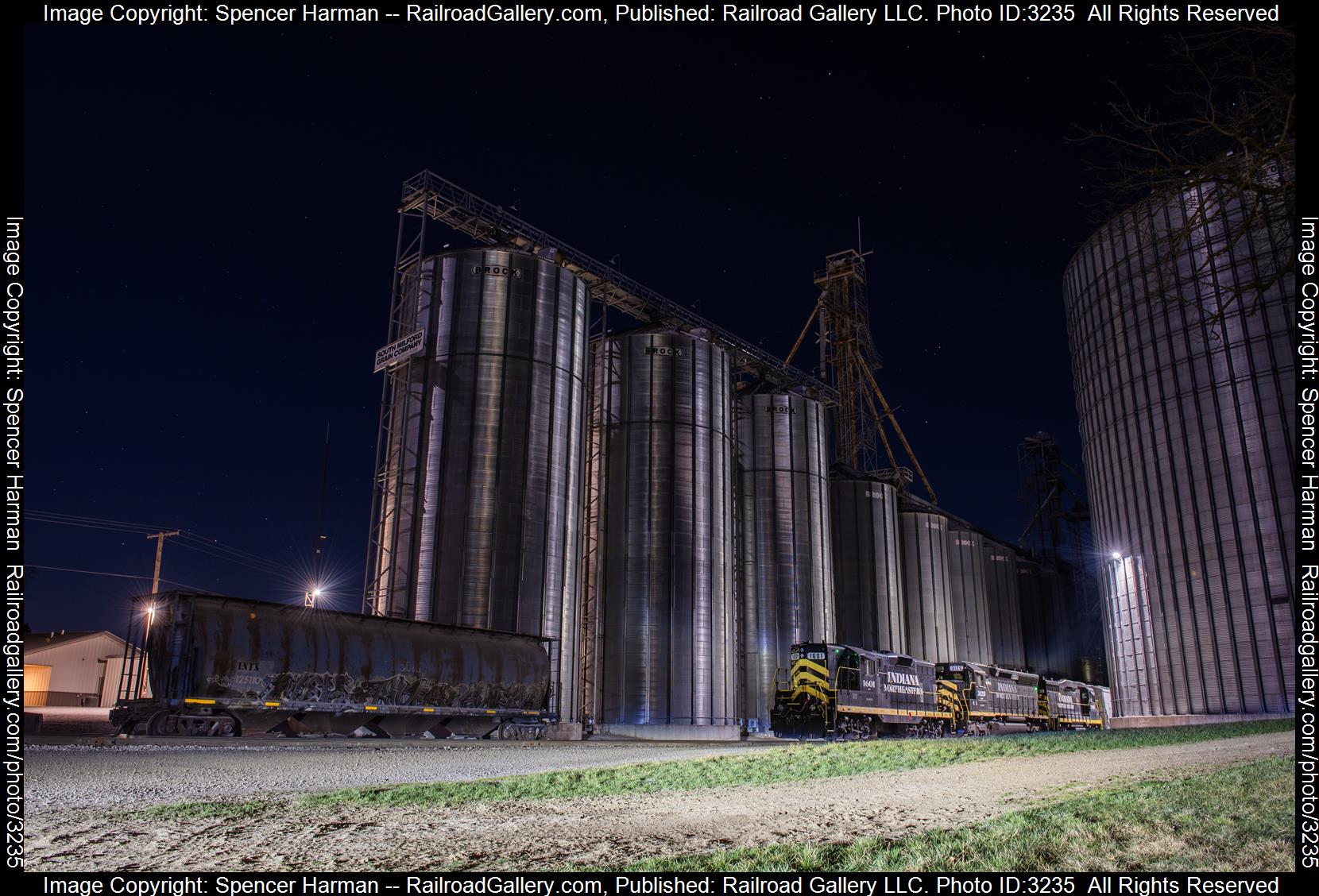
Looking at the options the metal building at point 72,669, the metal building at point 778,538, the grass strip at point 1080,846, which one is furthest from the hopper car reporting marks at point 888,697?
the metal building at point 72,669

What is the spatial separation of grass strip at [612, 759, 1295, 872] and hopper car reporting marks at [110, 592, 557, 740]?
19.7 metres

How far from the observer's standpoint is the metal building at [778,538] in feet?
184

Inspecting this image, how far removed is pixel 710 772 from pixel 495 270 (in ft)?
103

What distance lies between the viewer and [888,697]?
1672 inches

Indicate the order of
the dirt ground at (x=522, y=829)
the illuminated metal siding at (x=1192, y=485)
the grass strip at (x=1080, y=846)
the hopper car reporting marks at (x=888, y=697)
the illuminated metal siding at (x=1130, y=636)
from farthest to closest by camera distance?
the illuminated metal siding at (x=1130, y=636)
the illuminated metal siding at (x=1192, y=485)
the hopper car reporting marks at (x=888, y=697)
the dirt ground at (x=522, y=829)
the grass strip at (x=1080, y=846)

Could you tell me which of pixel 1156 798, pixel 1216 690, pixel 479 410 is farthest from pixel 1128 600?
pixel 1156 798

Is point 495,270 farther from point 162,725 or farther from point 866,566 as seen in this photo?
point 866,566

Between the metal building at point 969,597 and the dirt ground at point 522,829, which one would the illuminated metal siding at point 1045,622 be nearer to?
the metal building at point 969,597

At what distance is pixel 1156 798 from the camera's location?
937cm

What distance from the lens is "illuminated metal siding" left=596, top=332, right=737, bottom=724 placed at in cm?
4631

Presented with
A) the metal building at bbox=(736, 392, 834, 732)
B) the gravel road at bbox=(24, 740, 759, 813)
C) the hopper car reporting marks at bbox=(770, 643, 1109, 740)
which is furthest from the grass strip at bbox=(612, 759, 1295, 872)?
the metal building at bbox=(736, 392, 834, 732)

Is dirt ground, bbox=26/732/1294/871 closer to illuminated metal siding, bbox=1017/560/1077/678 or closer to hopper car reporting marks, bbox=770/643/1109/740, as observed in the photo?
hopper car reporting marks, bbox=770/643/1109/740

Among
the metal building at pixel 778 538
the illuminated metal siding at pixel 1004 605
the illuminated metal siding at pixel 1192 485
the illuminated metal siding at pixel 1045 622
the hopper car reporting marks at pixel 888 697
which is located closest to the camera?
the hopper car reporting marks at pixel 888 697

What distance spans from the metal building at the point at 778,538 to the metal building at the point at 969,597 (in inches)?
896
